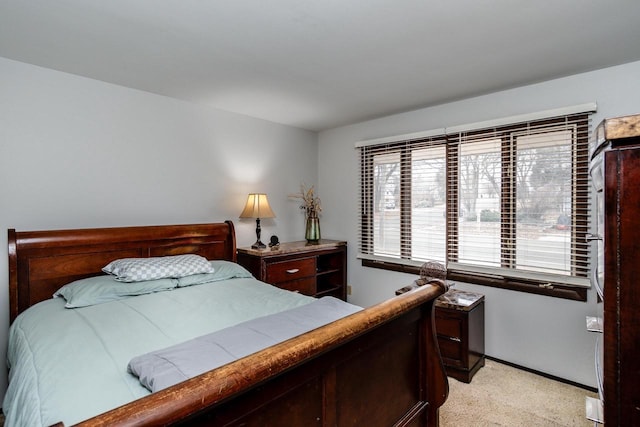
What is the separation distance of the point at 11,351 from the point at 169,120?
2.02 m

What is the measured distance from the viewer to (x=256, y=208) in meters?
3.36

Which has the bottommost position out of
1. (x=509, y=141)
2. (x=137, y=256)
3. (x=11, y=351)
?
(x=11, y=351)

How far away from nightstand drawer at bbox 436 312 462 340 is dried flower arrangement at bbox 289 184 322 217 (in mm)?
1981

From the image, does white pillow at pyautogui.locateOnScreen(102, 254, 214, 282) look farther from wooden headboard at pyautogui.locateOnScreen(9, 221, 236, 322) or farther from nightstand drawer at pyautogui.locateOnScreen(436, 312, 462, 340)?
nightstand drawer at pyautogui.locateOnScreen(436, 312, 462, 340)

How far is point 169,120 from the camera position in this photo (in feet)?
9.74

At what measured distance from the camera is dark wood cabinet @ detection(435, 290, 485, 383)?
249cm

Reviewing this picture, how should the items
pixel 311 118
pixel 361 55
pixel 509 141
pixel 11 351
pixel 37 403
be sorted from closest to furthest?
pixel 37 403
pixel 11 351
pixel 361 55
pixel 509 141
pixel 311 118

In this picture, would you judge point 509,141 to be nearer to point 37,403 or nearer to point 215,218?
point 215,218

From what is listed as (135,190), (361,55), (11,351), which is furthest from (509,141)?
(11,351)

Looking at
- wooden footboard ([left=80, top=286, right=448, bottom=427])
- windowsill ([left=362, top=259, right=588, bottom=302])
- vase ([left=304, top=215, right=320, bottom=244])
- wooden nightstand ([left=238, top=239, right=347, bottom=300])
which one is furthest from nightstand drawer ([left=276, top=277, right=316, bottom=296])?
wooden footboard ([left=80, top=286, right=448, bottom=427])

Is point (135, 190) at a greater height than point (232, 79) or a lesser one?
lesser

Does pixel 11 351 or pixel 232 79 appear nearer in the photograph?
pixel 11 351

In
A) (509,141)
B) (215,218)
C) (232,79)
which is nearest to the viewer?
(232,79)

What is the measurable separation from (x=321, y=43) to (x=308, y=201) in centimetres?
234
